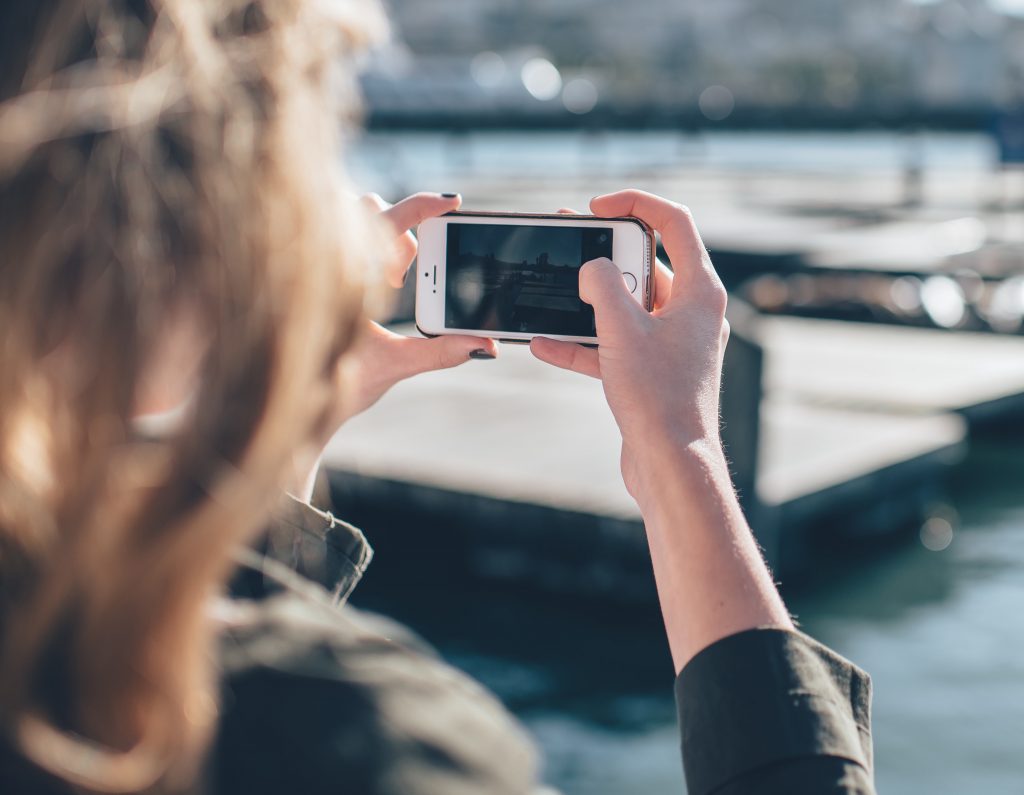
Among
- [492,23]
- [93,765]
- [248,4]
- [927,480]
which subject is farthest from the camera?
[492,23]

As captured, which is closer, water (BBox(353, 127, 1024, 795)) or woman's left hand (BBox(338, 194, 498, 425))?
woman's left hand (BBox(338, 194, 498, 425))

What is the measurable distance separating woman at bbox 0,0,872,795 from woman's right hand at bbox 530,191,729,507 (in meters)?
0.45

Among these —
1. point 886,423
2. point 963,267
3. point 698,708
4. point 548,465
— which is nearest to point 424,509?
point 548,465

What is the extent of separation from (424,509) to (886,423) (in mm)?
3436

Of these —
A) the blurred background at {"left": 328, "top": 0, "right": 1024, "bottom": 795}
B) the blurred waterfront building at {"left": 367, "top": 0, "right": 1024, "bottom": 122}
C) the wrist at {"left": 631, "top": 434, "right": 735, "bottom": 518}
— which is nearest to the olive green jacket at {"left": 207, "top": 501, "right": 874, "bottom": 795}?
the wrist at {"left": 631, "top": 434, "right": 735, "bottom": 518}

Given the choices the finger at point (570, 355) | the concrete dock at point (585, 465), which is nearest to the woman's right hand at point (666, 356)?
the finger at point (570, 355)

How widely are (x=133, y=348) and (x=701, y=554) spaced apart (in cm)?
56

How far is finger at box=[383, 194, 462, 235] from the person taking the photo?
159 centimetres

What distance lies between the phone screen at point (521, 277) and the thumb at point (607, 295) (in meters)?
0.50

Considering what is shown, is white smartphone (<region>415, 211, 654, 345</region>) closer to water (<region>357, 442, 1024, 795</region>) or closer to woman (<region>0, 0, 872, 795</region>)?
woman (<region>0, 0, 872, 795</region>)

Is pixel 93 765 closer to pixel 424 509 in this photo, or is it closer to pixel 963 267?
pixel 424 509

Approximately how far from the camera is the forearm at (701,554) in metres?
1.05

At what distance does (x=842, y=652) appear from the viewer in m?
7.43

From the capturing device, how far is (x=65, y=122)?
0.69 m
